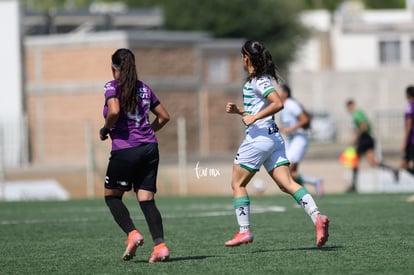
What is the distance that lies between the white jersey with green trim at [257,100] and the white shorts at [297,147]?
789cm

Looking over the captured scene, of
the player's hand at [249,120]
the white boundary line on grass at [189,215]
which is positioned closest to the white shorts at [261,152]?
the player's hand at [249,120]

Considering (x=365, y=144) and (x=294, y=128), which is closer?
(x=294, y=128)

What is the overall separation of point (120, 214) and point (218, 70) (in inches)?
1534

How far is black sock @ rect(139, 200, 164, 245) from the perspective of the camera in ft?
32.0

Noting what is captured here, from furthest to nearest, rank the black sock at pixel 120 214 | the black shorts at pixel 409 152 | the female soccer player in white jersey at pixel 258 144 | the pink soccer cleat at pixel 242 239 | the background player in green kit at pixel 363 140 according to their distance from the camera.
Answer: the background player in green kit at pixel 363 140 → the black shorts at pixel 409 152 → the pink soccer cleat at pixel 242 239 → the female soccer player in white jersey at pixel 258 144 → the black sock at pixel 120 214

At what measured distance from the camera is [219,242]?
11.9 metres

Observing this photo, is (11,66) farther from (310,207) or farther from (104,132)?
(104,132)

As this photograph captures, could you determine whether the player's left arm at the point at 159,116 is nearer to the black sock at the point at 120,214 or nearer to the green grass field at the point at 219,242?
the black sock at the point at 120,214

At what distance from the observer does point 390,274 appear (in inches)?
340

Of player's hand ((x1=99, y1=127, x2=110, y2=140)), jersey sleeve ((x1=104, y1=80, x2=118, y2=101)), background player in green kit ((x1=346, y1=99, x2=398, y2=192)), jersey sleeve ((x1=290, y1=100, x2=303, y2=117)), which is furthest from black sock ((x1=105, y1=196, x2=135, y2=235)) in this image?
background player in green kit ((x1=346, y1=99, x2=398, y2=192))

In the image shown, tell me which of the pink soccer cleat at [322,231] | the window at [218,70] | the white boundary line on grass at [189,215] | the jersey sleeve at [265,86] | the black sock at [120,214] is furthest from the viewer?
the window at [218,70]

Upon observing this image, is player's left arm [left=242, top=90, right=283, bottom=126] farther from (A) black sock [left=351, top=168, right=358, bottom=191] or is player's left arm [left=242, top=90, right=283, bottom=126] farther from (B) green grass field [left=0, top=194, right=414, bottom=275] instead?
(A) black sock [left=351, top=168, right=358, bottom=191]

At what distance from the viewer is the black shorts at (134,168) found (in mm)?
9742

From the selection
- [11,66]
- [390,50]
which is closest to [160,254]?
[11,66]
